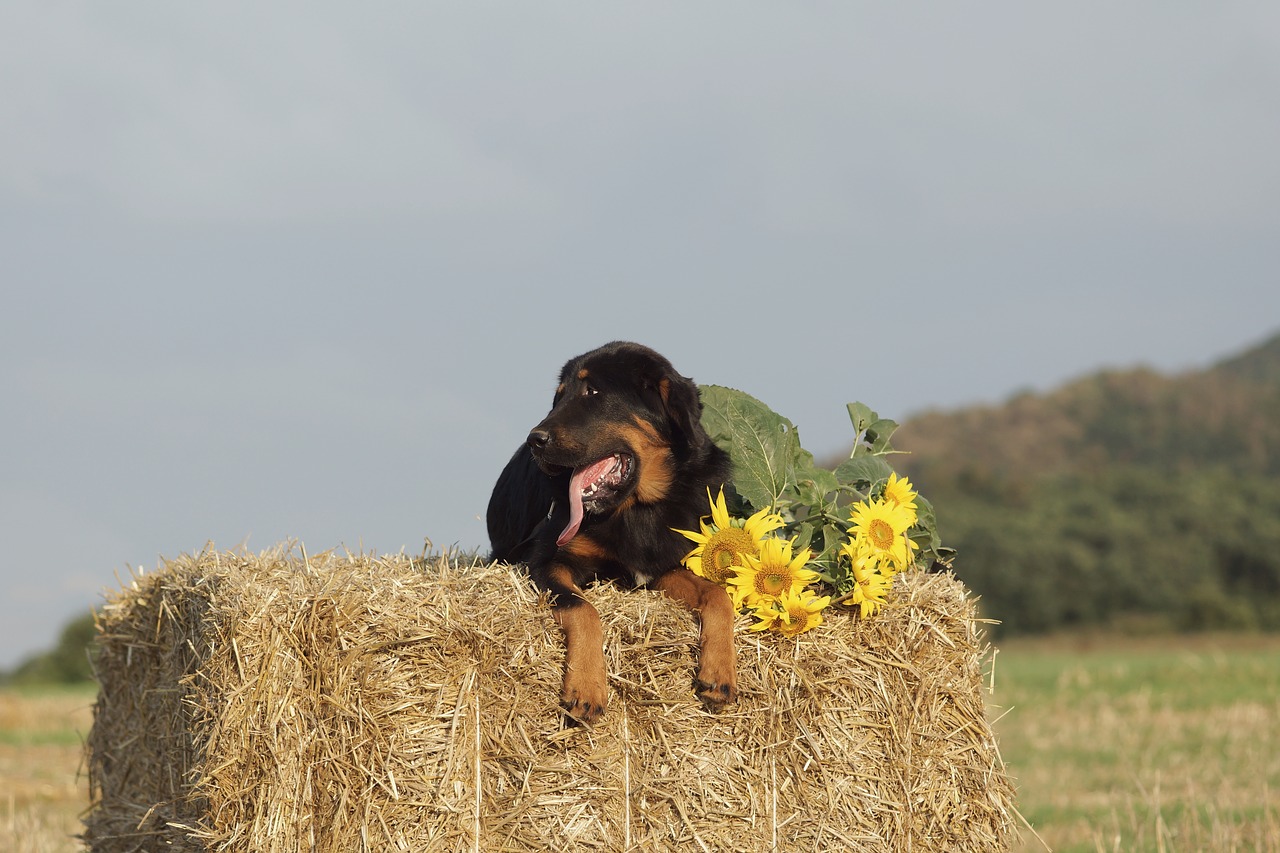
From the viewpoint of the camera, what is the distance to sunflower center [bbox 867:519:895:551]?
4.92 metres

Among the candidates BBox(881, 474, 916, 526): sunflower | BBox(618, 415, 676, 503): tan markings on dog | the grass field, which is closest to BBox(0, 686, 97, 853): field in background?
the grass field

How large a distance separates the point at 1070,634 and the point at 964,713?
2893 cm

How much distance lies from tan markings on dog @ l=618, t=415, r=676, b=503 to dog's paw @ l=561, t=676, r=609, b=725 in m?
0.86

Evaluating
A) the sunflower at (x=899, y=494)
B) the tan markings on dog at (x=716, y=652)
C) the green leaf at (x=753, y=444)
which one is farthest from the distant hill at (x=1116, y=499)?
the tan markings on dog at (x=716, y=652)

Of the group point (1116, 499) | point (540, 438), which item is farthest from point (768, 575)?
point (1116, 499)

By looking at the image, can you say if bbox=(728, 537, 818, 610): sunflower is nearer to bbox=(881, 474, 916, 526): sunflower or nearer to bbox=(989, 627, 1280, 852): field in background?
bbox=(881, 474, 916, 526): sunflower

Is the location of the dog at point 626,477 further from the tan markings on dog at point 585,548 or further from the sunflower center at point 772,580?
the sunflower center at point 772,580

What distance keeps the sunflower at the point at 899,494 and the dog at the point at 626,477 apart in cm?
74

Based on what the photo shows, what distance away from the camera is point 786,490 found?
16.8ft

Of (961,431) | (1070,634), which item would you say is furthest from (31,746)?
(961,431)

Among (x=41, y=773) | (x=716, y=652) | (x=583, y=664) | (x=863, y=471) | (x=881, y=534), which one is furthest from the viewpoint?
(x=41, y=773)

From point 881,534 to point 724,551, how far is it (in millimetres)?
760

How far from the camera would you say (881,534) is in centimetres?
495

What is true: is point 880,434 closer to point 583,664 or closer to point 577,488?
point 577,488
